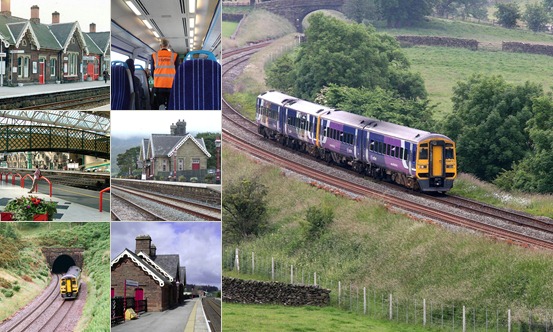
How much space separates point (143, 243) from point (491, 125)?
32.3ft

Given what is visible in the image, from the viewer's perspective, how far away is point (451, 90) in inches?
880

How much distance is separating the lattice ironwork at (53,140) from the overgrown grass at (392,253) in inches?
262

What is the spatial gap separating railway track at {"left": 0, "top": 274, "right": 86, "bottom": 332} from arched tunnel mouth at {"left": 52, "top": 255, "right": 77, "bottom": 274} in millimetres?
82

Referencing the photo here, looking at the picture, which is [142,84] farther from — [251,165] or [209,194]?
[251,165]

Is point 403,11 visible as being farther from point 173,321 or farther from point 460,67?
point 173,321

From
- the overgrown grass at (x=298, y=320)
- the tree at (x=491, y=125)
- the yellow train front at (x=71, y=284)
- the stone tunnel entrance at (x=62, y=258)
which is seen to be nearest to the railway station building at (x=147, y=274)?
the yellow train front at (x=71, y=284)

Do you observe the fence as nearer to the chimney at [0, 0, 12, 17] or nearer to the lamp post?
the lamp post

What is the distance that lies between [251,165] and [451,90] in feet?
15.2

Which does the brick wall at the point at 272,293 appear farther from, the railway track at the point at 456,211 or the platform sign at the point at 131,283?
the platform sign at the point at 131,283

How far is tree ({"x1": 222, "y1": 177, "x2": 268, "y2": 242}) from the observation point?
66.4 feet

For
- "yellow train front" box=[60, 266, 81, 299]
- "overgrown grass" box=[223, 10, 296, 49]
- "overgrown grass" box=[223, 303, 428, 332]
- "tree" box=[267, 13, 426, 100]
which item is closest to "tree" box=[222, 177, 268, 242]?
"overgrown grass" box=[223, 303, 428, 332]

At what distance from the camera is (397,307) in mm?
17547

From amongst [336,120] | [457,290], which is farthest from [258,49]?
[457,290]

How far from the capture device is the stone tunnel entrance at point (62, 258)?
13953 mm
